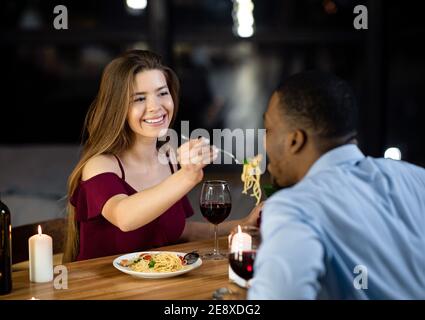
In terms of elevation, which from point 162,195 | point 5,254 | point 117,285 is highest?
→ point 162,195

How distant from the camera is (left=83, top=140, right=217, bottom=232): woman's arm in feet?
7.09

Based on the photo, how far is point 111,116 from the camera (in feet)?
8.61

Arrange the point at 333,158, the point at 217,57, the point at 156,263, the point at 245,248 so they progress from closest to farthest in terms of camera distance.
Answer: the point at 333,158
the point at 245,248
the point at 156,263
the point at 217,57

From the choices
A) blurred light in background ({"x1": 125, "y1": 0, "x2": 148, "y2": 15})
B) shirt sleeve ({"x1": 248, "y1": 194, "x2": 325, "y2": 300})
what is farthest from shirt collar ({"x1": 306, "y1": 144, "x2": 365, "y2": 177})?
blurred light in background ({"x1": 125, "y1": 0, "x2": 148, "y2": 15})

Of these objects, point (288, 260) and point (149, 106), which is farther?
point (149, 106)

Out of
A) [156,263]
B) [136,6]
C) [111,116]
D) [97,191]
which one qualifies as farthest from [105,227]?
[136,6]

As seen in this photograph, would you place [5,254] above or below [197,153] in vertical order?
below

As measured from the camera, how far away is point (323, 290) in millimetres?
1552

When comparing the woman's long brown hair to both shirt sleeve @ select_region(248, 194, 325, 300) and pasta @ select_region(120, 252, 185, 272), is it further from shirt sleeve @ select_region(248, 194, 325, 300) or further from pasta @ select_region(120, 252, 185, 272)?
shirt sleeve @ select_region(248, 194, 325, 300)

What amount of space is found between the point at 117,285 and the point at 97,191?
1.92 ft

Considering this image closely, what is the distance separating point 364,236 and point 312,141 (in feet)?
0.84

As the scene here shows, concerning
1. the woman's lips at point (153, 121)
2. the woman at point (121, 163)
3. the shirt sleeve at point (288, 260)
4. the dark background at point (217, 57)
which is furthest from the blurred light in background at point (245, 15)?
the shirt sleeve at point (288, 260)

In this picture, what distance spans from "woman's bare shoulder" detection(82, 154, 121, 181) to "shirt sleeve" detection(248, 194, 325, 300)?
1232mm

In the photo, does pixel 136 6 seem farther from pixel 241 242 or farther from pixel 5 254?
pixel 241 242
